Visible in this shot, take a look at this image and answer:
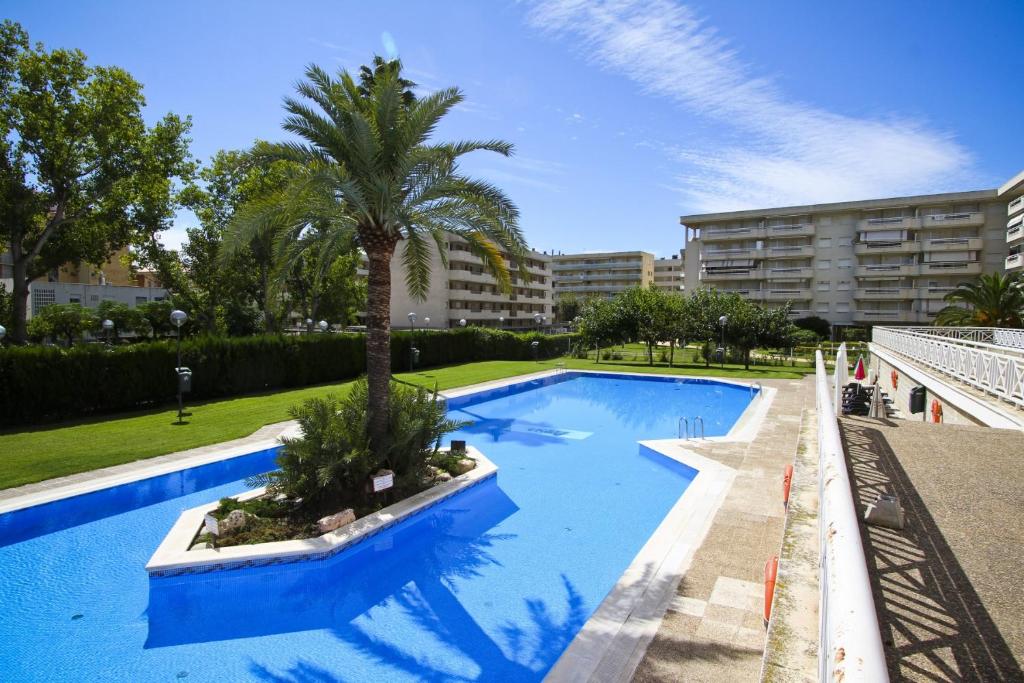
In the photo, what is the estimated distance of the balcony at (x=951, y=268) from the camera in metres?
49.3

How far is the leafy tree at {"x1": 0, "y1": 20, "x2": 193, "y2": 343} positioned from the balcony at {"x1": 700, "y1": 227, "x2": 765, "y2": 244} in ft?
165

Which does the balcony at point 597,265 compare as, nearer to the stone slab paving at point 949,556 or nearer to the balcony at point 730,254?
the balcony at point 730,254

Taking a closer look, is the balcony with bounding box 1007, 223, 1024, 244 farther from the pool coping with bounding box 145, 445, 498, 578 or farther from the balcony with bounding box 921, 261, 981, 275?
the pool coping with bounding box 145, 445, 498, 578

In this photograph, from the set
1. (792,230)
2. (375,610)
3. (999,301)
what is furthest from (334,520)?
(792,230)

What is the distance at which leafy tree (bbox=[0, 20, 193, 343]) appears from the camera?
1959 cm

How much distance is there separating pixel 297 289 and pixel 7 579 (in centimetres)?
2778

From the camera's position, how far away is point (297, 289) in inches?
1342

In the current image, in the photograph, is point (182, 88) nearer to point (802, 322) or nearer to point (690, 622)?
point (690, 622)

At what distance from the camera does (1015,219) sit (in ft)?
138

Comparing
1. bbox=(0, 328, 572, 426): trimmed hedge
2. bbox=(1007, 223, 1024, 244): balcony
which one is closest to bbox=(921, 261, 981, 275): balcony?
bbox=(1007, 223, 1024, 244): balcony

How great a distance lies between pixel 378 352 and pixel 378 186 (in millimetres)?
3060

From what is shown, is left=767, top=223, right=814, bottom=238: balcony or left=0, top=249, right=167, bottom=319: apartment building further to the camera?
left=767, top=223, right=814, bottom=238: balcony

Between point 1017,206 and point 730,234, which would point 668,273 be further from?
point 1017,206

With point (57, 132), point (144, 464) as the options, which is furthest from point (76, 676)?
point (57, 132)
